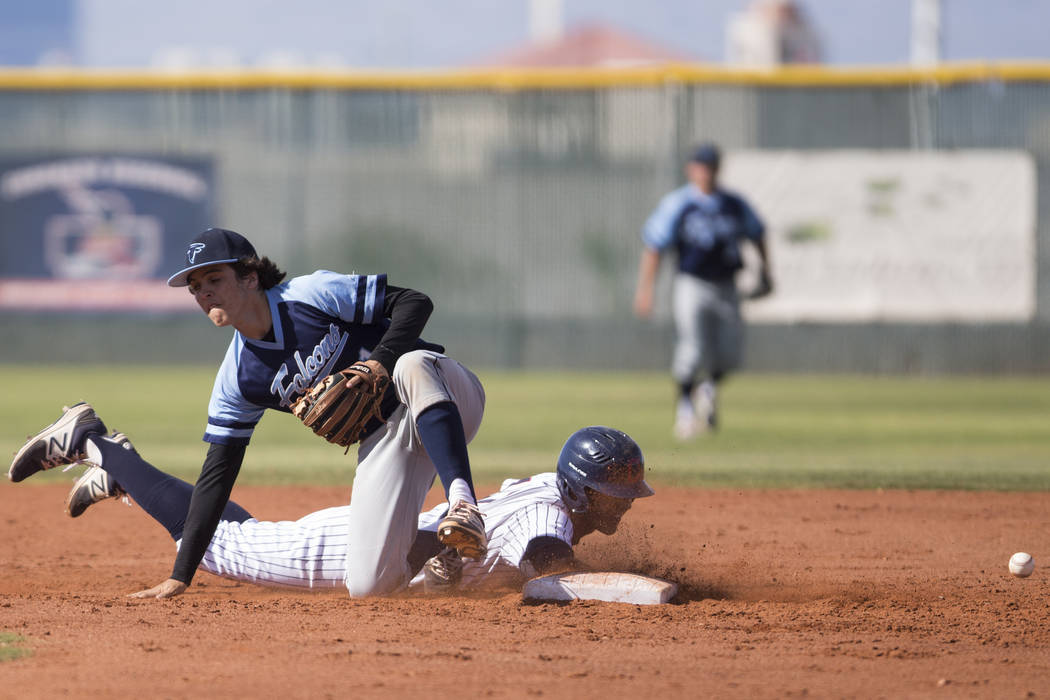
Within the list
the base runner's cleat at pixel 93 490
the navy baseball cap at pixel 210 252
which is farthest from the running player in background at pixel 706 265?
the navy baseball cap at pixel 210 252

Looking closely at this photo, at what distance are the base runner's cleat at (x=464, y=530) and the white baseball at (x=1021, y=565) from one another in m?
1.86

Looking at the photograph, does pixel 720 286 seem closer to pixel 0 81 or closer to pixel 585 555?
pixel 585 555

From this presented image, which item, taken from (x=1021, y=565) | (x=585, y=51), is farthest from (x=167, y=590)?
(x=585, y=51)

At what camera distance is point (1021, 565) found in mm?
4293

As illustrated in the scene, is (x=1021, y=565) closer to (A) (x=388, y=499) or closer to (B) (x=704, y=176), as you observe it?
(A) (x=388, y=499)

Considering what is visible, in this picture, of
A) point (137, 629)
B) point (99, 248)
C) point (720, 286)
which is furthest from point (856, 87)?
point (137, 629)

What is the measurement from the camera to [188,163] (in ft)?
50.6

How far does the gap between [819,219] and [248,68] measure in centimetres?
686

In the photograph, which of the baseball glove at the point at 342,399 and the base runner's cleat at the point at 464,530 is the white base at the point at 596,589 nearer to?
the base runner's cleat at the point at 464,530

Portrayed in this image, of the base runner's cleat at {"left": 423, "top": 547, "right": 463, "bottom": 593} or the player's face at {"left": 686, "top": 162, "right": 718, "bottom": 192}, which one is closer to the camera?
the base runner's cleat at {"left": 423, "top": 547, "right": 463, "bottom": 593}

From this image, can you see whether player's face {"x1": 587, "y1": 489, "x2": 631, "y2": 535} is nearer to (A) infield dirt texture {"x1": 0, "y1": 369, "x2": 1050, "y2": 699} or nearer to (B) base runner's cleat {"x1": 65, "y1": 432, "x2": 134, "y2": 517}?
(A) infield dirt texture {"x1": 0, "y1": 369, "x2": 1050, "y2": 699}

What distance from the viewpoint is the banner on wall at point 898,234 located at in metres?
14.2

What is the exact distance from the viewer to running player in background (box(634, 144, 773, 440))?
8.95 meters

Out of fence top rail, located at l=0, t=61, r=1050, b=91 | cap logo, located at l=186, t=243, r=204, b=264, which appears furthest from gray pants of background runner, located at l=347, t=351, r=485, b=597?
fence top rail, located at l=0, t=61, r=1050, b=91
